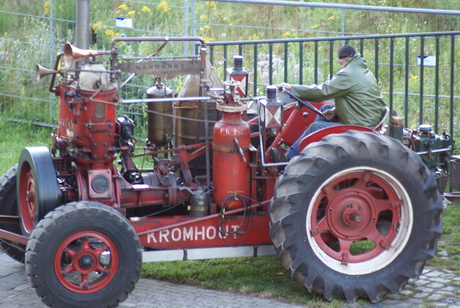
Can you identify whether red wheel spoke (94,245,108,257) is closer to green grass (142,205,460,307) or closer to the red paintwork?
the red paintwork

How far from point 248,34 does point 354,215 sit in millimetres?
4852

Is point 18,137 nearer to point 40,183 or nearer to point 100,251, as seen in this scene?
point 40,183

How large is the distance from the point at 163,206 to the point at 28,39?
20.9 feet

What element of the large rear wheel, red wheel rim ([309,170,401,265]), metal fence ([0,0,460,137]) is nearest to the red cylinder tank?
red wheel rim ([309,170,401,265])

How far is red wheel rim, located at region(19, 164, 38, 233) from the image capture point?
6.31 m

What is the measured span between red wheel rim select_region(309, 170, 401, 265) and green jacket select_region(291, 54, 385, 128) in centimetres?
77

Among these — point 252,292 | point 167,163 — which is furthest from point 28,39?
point 252,292

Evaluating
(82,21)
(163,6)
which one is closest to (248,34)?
(163,6)

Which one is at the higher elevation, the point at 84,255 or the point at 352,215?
the point at 352,215

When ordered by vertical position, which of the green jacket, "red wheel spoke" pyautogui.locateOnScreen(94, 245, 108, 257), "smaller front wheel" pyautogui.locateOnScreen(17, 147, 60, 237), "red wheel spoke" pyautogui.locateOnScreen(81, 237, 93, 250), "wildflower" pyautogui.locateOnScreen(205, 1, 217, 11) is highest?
"wildflower" pyautogui.locateOnScreen(205, 1, 217, 11)

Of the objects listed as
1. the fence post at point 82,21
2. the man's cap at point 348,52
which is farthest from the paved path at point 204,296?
the fence post at point 82,21

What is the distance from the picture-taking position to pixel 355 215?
20.2 ft

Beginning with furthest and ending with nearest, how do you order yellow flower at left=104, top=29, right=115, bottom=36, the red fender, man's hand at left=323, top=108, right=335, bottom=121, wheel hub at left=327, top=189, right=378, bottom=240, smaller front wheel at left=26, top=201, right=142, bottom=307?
1. yellow flower at left=104, top=29, right=115, bottom=36
2. man's hand at left=323, top=108, right=335, bottom=121
3. the red fender
4. wheel hub at left=327, top=189, right=378, bottom=240
5. smaller front wheel at left=26, top=201, right=142, bottom=307

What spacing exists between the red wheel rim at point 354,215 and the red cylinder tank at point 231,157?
0.62m
